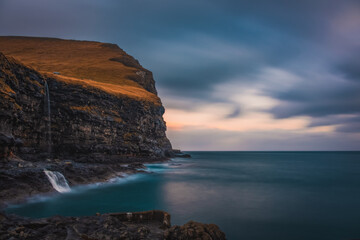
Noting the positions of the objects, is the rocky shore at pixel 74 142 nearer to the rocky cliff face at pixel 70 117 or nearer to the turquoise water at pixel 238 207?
the rocky cliff face at pixel 70 117

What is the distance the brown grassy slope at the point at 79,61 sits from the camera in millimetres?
68312

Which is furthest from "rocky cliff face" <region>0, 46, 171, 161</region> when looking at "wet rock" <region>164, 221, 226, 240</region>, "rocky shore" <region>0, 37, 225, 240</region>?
"wet rock" <region>164, 221, 226, 240</region>

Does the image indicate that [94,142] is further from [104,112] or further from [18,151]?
[18,151]

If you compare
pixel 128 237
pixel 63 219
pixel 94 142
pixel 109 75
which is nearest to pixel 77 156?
pixel 94 142

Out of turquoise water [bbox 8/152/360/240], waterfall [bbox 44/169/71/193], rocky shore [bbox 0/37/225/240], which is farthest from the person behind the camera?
waterfall [bbox 44/169/71/193]

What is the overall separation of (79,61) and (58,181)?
82255mm

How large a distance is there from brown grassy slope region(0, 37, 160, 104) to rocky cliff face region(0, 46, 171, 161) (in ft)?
11.7

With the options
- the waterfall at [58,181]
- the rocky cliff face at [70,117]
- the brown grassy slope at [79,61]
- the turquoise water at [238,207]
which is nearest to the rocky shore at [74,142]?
the rocky cliff face at [70,117]

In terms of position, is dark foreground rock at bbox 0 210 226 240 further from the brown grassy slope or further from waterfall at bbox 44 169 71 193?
the brown grassy slope

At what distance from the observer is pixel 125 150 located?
45.2 meters

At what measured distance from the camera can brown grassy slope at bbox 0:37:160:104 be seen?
68.3 metres

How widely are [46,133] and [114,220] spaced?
32275mm

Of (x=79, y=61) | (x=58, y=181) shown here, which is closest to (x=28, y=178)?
(x=58, y=181)

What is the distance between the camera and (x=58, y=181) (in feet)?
65.3
